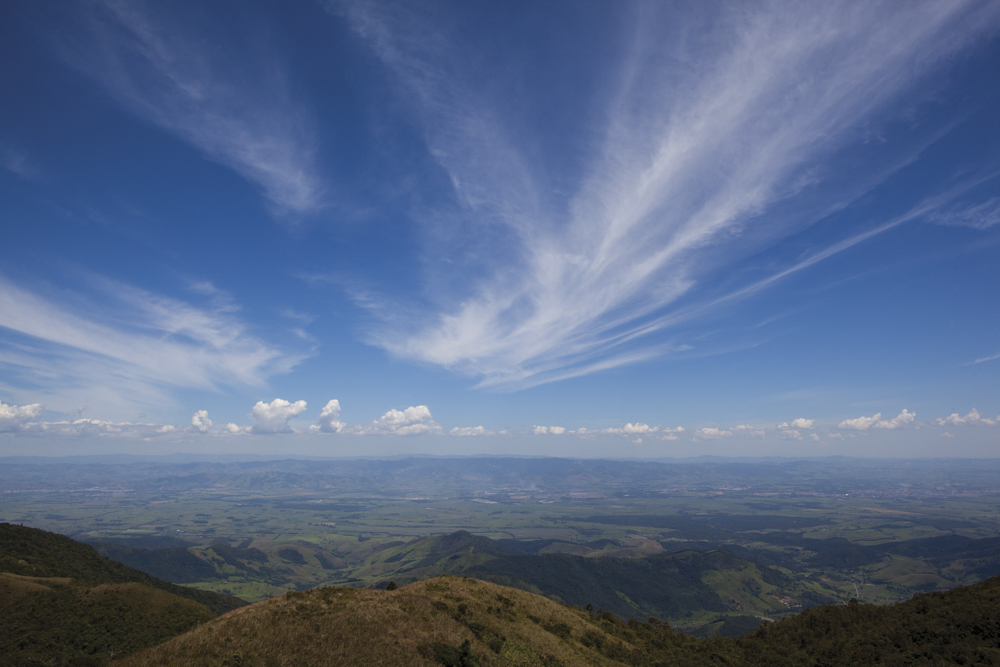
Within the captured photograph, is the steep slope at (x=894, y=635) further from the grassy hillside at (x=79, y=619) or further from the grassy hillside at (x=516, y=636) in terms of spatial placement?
the grassy hillside at (x=79, y=619)

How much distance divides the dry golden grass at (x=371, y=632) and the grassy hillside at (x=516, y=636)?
3.9 inches

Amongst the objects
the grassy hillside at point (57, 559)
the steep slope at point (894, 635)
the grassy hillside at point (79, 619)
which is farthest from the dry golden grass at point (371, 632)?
the grassy hillside at point (57, 559)

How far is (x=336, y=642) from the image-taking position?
32.4m

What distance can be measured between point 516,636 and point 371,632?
587 inches

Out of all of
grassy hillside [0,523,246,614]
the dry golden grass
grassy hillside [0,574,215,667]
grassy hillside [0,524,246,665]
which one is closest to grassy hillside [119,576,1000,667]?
the dry golden grass

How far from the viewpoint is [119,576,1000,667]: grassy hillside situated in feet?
102

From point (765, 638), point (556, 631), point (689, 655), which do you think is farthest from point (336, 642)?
point (765, 638)

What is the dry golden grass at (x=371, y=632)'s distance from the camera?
2983 centimetres

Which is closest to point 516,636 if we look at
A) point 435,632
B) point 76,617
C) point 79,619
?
point 435,632

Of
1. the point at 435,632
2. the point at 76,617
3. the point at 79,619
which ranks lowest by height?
the point at 79,619

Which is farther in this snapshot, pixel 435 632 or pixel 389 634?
pixel 435 632

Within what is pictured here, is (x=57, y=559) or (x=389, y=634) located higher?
(x=389, y=634)

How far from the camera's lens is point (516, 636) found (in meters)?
42.1

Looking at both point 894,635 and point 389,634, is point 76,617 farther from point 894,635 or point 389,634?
point 894,635
